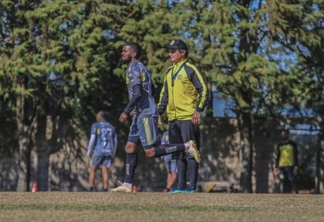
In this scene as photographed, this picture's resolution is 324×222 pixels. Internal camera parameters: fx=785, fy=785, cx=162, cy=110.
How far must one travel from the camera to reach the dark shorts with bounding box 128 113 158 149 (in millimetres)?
11297

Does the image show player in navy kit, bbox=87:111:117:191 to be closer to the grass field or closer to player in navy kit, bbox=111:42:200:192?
player in navy kit, bbox=111:42:200:192

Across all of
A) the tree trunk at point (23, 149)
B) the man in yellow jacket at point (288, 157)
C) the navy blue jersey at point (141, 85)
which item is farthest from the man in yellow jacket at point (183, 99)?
the tree trunk at point (23, 149)

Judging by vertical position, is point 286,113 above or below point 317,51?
below

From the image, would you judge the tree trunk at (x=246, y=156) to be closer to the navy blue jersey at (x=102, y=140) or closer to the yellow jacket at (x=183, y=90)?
the navy blue jersey at (x=102, y=140)

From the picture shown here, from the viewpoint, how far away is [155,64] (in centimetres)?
2417

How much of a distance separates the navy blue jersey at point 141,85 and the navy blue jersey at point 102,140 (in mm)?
6349

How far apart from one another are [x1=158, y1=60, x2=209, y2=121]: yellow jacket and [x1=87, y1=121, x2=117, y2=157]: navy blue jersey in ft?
20.9

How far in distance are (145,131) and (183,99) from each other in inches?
29.1

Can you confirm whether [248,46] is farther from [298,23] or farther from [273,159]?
[273,159]

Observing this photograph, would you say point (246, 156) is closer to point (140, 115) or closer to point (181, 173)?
point (181, 173)

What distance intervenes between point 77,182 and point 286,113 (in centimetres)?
775

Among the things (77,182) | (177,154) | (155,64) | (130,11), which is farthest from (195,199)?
(77,182)

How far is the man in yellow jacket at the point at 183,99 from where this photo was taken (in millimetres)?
11398

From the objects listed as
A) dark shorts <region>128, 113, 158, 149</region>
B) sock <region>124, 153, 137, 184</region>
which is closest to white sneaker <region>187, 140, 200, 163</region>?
dark shorts <region>128, 113, 158, 149</region>
